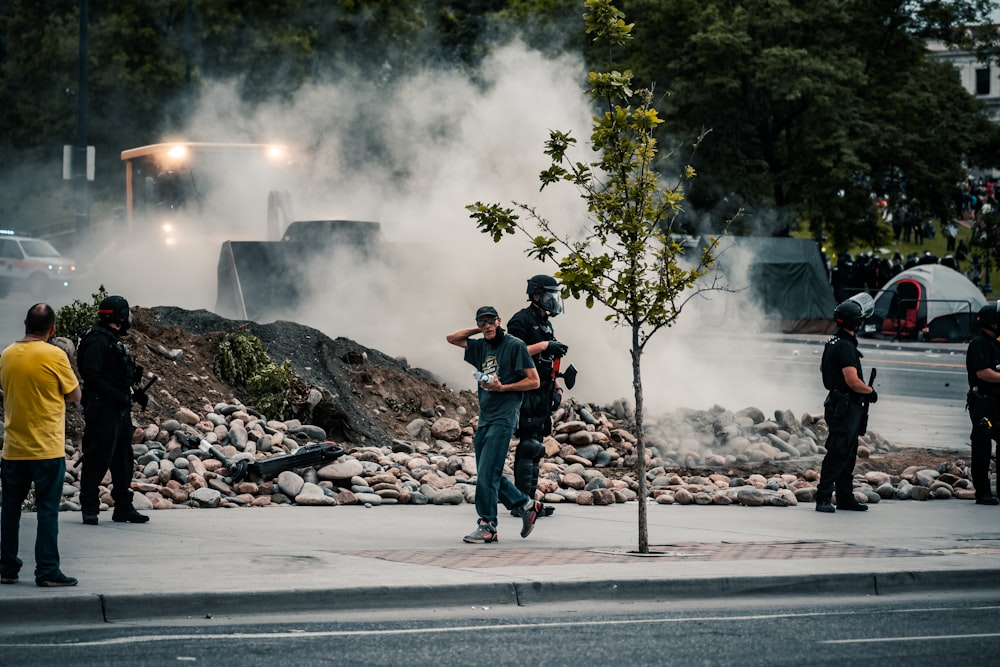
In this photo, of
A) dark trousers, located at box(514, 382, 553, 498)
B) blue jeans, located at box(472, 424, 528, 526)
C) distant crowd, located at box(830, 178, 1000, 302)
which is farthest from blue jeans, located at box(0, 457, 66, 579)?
distant crowd, located at box(830, 178, 1000, 302)

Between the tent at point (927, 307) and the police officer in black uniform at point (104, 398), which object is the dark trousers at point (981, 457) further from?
the tent at point (927, 307)

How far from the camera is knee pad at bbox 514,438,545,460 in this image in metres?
10.9

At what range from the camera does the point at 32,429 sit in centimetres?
779

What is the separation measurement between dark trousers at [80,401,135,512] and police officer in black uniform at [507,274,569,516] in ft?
9.36

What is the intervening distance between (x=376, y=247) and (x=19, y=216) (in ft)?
131

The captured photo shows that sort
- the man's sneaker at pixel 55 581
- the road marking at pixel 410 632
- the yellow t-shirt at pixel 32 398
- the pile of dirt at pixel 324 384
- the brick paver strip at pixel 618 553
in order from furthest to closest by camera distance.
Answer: the pile of dirt at pixel 324 384 < the brick paver strip at pixel 618 553 < the yellow t-shirt at pixel 32 398 < the man's sneaker at pixel 55 581 < the road marking at pixel 410 632

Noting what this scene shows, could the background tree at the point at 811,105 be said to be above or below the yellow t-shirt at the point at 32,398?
above

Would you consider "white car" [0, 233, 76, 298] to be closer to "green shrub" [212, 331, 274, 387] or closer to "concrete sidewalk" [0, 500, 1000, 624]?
"green shrub" [212, 331, 274, 387]

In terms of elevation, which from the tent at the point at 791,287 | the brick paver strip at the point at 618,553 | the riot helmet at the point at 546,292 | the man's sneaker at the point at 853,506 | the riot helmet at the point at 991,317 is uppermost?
the tent at the point at 791,287

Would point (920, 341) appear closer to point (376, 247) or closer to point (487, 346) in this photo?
point (376, 247)

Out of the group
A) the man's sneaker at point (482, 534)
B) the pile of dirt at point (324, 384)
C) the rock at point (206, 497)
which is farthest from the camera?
the pile of dirt at point (324, 384)

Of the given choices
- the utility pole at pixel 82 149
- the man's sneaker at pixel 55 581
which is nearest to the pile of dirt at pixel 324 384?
the man's sneaker at pixel 55 581

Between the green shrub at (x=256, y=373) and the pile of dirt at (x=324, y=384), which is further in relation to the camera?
the green shrub at (x=256, y=373)

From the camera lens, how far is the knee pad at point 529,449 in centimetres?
1085
